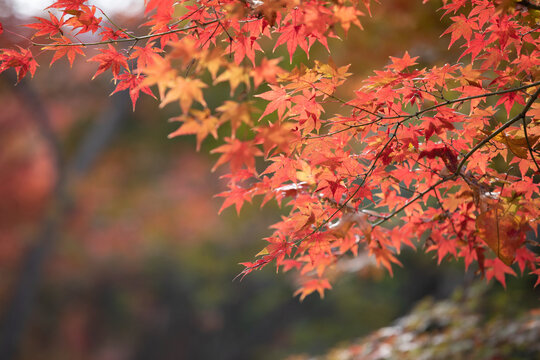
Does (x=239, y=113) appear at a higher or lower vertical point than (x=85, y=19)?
lower

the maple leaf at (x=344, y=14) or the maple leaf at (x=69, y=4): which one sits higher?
the maple leaf at (x=69, y=4)

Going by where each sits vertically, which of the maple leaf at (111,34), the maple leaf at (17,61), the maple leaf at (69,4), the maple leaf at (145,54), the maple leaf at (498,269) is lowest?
the maple leaf at (498,269)

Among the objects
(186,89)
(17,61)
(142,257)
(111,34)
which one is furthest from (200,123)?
(142,257)

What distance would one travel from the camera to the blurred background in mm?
6750

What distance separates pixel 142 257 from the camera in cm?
740

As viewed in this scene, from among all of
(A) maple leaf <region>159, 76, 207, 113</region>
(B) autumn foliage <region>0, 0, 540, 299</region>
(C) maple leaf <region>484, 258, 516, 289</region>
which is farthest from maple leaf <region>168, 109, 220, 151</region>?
(C) maple leaf <region>484, 258, 516, 289</region>

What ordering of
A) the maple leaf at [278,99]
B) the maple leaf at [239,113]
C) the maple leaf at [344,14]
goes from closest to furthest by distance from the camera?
1. the maple leaf at [239,113]
2. the maple leaf at [344,14]
3. the maple leaf at [278,99]

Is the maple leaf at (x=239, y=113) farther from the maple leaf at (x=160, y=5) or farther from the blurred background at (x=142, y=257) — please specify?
the blurred background at (x=142, y=257)

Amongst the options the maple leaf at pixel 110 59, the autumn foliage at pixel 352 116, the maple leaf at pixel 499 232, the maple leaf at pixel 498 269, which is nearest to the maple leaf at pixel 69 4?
the autumn foliage at pixel 352 116

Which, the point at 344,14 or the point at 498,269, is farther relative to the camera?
the point at 498,269

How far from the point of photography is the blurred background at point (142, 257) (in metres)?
6.75

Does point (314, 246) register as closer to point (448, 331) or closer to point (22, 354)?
point (448, 331)

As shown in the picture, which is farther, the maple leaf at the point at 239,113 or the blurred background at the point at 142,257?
the blurred background at the point at 142,257

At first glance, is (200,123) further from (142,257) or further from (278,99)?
(142,257)
